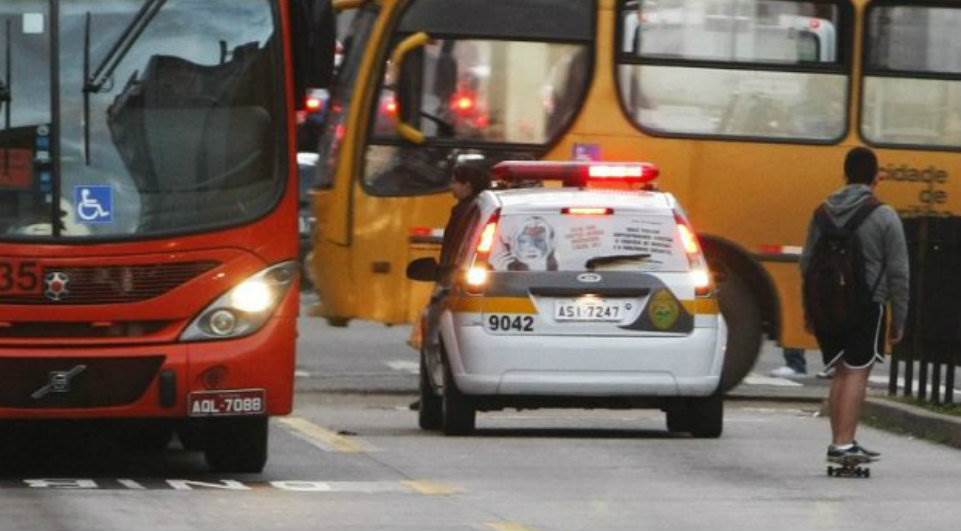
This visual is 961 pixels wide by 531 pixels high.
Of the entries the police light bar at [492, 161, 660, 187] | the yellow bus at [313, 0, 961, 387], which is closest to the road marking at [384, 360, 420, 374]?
the yellow bus at [313, 0, 961, 387]

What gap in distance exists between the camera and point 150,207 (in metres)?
13.9

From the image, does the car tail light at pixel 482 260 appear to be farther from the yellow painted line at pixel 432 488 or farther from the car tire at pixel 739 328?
the car tire at pixel 739 328

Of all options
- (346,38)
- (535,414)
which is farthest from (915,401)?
(346,38)

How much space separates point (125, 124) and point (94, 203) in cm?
40

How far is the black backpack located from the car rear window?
1.79 metres

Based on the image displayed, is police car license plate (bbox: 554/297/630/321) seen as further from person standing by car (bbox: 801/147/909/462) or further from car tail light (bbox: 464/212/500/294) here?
person standing by car (bbox: 801/147/909/462)

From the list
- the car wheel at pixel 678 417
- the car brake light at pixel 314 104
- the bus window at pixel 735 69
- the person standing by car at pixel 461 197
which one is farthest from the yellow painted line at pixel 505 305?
the car brake light at pixel 314 104

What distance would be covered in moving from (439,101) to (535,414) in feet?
9.59

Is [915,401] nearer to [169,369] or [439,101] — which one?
[439,101]

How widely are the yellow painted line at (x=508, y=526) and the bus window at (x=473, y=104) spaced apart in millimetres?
9934

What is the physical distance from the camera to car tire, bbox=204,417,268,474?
1434cm

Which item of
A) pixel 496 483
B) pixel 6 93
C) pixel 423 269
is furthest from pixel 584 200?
pixel 6 93

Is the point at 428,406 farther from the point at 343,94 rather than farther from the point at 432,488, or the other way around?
the point at 343,94

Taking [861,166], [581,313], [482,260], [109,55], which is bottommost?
[581,313]
